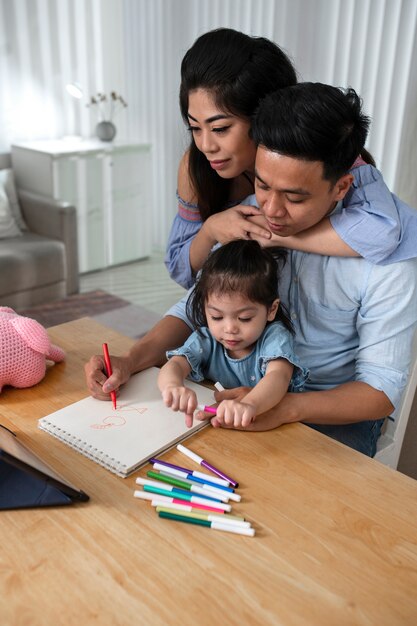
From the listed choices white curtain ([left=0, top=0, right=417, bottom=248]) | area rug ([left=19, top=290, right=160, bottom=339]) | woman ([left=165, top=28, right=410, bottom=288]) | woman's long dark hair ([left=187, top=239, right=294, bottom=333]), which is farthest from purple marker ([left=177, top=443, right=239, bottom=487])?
area rug ([left=19, top=290, right=160, bottom=339])

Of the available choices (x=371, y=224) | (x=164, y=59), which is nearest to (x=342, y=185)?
(x=371, y=224)

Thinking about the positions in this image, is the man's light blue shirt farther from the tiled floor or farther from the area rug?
the tiled floor

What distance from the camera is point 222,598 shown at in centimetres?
73

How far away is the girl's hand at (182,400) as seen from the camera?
3.38 feet

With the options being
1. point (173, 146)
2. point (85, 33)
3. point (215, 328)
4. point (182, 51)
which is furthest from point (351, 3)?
point (215, 328)

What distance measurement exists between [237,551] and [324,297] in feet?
2.08

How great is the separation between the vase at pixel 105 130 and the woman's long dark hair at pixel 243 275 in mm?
3434

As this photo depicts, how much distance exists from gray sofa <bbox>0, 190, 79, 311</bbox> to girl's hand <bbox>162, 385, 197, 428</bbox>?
99.0 inches

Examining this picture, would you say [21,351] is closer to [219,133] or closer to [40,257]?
[219,133]

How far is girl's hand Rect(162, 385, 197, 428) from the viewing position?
1029 mm

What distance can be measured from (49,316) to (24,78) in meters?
1.77

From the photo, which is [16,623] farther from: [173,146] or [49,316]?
[173,146]

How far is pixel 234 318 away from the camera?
116 cm

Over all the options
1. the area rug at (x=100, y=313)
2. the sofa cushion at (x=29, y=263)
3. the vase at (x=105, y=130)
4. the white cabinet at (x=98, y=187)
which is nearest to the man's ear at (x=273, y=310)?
the area rug at (x=100, y=313)
